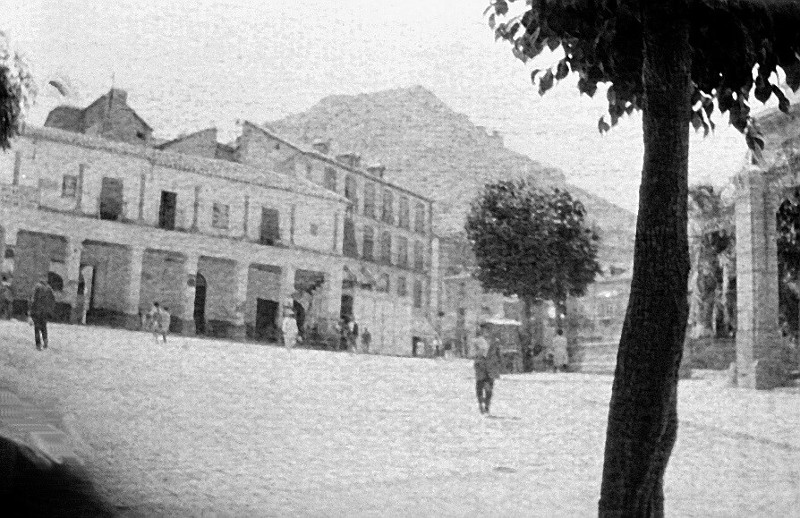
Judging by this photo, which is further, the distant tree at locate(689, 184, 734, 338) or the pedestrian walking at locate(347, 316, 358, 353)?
the distant tree at locate(689, 184, 734, 338)

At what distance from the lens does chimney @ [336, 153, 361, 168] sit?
336cm

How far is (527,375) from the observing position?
11.0 ft

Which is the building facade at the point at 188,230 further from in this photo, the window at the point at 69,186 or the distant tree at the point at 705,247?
the distant tree at the point at 705,247

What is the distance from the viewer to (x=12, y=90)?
3.12 meters

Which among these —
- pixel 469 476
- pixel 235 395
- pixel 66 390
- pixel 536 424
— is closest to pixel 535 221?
pixel 536 424

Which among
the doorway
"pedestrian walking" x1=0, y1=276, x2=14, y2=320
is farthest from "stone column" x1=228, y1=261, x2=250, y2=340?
"pedestrian walking" x1=0, y1=276, x2=14, y2=320

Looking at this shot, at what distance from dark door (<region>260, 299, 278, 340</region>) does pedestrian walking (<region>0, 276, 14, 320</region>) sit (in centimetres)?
84

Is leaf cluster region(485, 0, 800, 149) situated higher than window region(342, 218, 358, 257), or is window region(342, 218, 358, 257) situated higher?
leaf cluster region(485, 0, 800, 149)

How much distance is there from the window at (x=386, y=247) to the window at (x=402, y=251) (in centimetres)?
3

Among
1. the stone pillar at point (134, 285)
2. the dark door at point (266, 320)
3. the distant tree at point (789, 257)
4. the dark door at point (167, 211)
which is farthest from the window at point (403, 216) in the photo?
the distant tree at point (789, 257)

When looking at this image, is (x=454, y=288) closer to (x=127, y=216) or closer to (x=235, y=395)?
(x=235, y=395)

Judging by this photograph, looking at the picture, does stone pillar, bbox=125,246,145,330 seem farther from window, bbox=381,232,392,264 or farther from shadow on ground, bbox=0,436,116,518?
window, bbox=381,232,392,264

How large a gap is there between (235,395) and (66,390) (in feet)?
1.89

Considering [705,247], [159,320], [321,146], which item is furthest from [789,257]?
[159,320]
